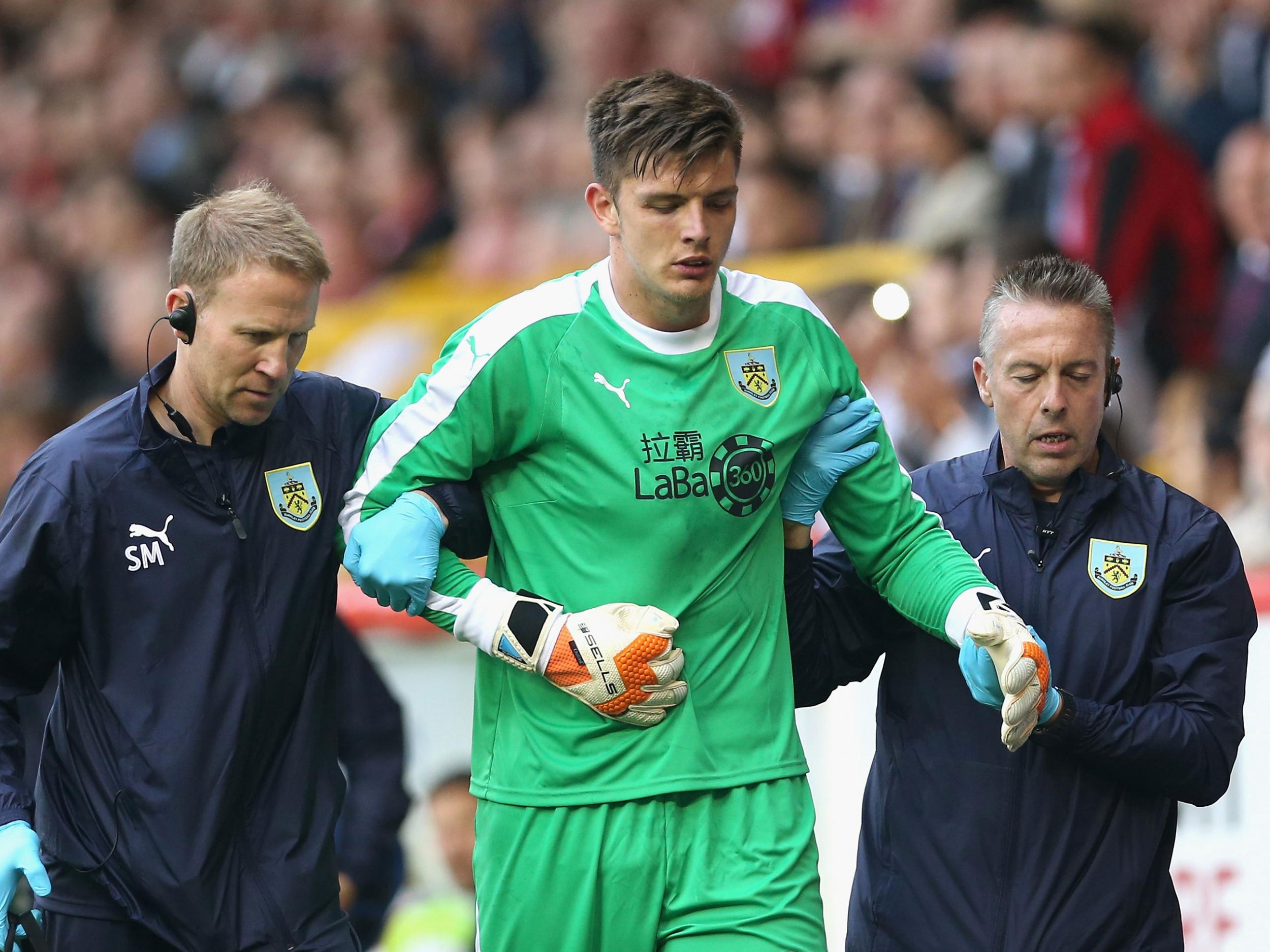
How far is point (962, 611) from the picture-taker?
312cm

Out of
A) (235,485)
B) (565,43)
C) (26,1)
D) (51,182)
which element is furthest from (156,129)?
Result: (235,485)

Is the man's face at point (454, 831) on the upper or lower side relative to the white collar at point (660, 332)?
lower

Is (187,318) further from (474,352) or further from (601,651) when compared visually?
(601,651)

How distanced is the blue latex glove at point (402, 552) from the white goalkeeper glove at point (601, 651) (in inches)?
5.1

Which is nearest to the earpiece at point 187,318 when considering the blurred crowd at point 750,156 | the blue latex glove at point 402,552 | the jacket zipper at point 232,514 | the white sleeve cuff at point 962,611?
the jacket zipper at point 232,514

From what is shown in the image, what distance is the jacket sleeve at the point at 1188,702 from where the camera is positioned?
312 cm

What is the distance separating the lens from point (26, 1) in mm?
12734

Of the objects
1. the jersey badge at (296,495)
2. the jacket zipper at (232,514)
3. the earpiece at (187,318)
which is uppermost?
the earpiece at (187,318)

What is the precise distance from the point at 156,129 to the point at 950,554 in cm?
956

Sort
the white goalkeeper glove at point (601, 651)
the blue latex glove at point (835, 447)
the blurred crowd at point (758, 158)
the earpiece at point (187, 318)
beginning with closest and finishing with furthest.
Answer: the white goalkeeper glove at point (601, 651) < the earpiece at point (187, 318) < the blue latex glove at point (835, 447) < the blurred crowd at point (758, 158)

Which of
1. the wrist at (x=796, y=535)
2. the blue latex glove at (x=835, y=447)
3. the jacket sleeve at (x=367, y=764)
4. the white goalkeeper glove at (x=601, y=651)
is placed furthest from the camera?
the jacket sleeve at (x=367, y=764)

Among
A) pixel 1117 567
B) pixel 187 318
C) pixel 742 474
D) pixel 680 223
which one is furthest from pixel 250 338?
pixel 1117 567

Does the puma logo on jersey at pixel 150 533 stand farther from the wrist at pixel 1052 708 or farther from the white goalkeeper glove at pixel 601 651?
the wrist at pixel 1052 708

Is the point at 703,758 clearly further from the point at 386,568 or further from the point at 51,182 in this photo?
the point at 51,182
